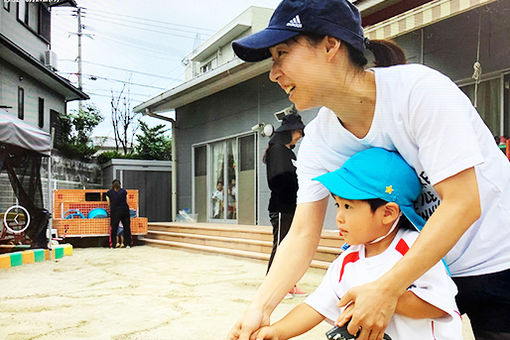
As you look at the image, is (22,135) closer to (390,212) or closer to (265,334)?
(265,334)

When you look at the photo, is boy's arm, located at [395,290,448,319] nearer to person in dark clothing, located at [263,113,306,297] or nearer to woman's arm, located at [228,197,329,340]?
woman's arm, located at [228,197,329,340]

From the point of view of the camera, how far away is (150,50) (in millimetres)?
1582

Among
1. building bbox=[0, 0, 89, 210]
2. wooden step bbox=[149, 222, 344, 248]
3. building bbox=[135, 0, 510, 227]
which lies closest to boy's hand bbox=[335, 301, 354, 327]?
building bbox=[135, 0, 510, 227]

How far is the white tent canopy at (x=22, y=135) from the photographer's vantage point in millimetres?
4070

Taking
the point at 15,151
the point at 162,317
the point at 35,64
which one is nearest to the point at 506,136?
the point at 162,317

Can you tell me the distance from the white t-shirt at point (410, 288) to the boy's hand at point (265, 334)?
3.1 inches

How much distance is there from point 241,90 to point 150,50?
5.25 m

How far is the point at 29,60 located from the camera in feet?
11.8

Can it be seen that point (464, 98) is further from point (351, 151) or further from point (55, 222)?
point (55, 222)

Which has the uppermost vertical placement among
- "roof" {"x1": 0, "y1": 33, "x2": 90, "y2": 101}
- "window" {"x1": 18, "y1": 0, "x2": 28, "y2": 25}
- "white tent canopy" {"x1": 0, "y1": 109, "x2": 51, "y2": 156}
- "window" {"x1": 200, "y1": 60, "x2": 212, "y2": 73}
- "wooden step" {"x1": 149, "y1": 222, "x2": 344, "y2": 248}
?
"window" {"x1": 200, "y1": 60, "x2": 212, "y2": 73}

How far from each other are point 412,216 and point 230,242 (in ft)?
15.2

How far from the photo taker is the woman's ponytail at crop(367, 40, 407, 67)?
787 mm

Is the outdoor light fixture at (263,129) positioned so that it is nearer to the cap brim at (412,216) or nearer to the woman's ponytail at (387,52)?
the woman's ponytail at (387,52)

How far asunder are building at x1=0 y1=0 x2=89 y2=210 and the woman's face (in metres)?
3.04
